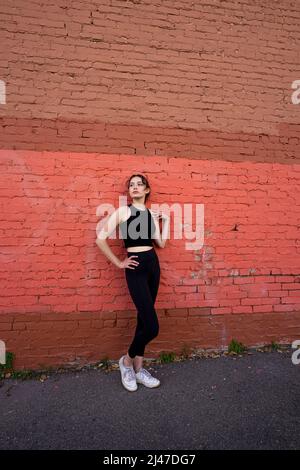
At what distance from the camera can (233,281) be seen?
3.49m

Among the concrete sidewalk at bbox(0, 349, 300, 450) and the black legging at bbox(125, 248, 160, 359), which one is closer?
the concrete sidewalk at bbox(0, 349, 300, 450)

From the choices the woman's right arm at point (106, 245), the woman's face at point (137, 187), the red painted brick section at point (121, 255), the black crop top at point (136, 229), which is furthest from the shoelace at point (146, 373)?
the woman's face at point (137, 187)

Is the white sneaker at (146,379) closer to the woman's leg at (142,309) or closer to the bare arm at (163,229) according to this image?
the woman's leg at (142,309)

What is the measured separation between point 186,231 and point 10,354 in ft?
7.38

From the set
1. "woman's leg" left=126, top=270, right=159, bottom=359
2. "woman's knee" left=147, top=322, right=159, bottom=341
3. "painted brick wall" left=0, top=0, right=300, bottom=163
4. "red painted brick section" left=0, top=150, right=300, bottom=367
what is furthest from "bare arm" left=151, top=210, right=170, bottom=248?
"woman's knee" left=147, top=322, right=159, bottom=341

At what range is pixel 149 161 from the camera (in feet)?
10.8

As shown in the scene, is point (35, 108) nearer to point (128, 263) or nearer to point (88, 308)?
point (128, 263)

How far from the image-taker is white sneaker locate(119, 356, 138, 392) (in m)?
2.79

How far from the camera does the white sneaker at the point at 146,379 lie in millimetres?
2848

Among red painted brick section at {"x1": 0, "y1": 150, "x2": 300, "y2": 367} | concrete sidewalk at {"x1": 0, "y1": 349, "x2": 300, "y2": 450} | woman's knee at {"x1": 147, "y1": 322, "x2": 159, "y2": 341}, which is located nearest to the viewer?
concrete sidewalk at {"x1": 0, "y1": 349, "x2": 300, "y2": 450}

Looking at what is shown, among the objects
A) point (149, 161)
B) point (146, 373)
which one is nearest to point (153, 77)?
point (149, 161)

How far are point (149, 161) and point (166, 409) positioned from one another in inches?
94.9

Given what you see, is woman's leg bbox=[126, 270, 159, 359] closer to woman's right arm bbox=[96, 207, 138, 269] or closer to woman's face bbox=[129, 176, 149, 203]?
woman's right arm bbox=[96, 207, 138, 269]

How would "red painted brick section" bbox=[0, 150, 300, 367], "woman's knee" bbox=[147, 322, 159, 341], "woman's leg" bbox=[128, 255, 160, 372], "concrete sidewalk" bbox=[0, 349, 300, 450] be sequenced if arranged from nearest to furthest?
"concrete sidewalk" bbox=[0, 349, 300, 450], "woman's knee" bbox=[147, 322, 159, 341], "woman's leg" bbox=[128, 255, 160, 372], "red painted brick section" bbox=[0, 150, 300, 367]
